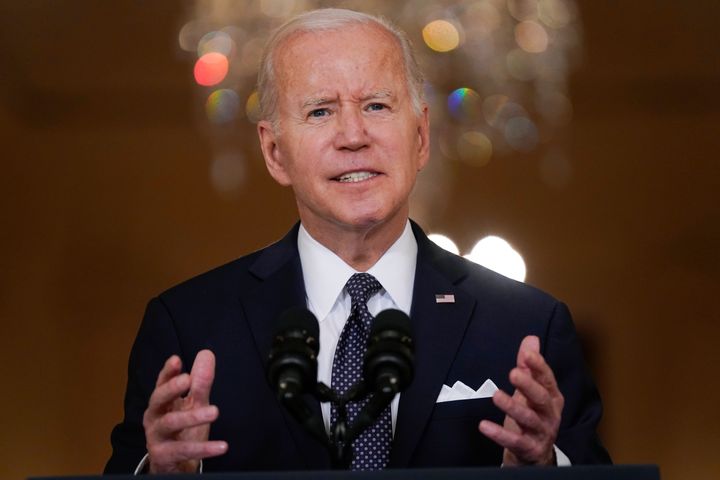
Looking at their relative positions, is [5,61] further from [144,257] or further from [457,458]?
[457,458]

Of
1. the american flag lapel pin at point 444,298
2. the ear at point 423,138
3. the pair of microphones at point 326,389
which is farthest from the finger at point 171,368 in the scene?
the ear at point 423,138

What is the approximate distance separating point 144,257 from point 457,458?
122 inches

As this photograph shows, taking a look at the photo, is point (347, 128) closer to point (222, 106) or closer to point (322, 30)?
point (322, 30)

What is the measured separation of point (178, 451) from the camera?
1.67 m

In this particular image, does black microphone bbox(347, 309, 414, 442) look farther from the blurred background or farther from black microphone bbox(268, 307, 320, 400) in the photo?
the blurred background

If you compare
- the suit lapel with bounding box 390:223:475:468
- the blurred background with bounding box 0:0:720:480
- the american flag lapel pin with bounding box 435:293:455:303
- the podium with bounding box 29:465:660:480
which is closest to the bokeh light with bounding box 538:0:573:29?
the blurred background with bounding box 0:0:720:480

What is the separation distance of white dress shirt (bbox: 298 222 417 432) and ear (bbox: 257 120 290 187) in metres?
0.13

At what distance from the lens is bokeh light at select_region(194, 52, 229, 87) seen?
4.56 meters

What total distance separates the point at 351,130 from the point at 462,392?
1.56 feet

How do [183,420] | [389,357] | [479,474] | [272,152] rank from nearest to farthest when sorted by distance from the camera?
1. [479,474]
2. [389,357]
3. [183,420]
4. [272,152]

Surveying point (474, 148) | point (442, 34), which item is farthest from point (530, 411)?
point (474, 148)

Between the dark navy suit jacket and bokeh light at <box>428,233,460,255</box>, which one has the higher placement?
bokeh light at <box>428,233,460,255</box>

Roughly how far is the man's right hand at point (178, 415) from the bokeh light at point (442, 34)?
2985 mm

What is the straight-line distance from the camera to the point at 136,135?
486cm
